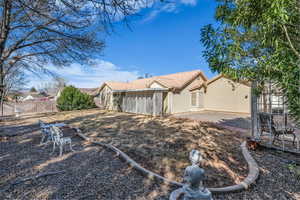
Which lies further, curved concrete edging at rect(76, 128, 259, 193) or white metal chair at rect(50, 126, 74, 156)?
white metal chair at rect(50, 126, 74, 156)

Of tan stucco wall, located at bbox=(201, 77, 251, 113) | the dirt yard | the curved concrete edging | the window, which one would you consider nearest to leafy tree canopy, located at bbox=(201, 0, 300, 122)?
the curved concrete edging

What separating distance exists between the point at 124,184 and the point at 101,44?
18.8 feet

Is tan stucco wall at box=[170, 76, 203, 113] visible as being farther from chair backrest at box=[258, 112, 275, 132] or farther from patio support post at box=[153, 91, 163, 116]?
chair backrest at box=[258, 112, 275, 132]

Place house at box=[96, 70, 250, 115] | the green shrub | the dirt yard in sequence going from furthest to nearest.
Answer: the green shrub, house at box=[96, 70, 250, 115], the dirt yard

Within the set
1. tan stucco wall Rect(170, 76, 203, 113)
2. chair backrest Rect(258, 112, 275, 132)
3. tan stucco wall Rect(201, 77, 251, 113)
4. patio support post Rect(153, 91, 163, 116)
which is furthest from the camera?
tan stucco wall Rect(170, 76, 203, 113)

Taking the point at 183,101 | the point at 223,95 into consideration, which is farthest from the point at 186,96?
the point at 223,95

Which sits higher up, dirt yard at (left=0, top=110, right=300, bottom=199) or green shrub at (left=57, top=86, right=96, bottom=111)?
green shrub at (left=57, top=86, right=96, bottom=111)

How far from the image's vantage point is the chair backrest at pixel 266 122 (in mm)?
4828

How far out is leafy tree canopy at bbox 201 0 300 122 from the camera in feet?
7.32

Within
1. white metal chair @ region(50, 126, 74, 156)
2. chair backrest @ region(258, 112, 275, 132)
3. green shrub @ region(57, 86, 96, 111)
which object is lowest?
white metal chair @ region(50, 126, 74, 156)

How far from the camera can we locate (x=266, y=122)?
4996mm

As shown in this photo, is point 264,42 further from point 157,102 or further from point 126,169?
point 157,102

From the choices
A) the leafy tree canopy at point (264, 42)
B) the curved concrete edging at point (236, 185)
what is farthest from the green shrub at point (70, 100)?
the leafy tree canopy at point (264, 42)

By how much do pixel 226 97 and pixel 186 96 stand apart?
3.88 m
